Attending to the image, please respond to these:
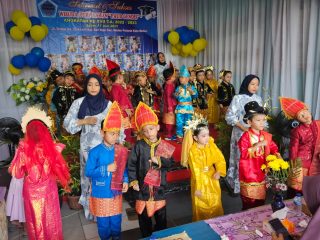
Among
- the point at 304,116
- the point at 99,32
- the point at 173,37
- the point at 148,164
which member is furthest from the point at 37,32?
the point at 304,116

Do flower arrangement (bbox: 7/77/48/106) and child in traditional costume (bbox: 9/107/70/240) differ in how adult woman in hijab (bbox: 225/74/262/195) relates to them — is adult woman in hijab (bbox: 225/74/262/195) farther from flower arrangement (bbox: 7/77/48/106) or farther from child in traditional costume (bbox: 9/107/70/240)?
flower arrangement (bbox: 7/77/48/106)

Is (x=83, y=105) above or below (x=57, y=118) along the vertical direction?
above

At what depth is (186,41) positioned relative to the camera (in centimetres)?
Answer: 769

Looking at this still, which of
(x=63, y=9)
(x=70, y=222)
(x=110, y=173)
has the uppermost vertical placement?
(x=63, y=9)

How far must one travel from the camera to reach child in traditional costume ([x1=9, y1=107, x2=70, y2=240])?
2.31m

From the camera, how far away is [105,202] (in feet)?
8.05

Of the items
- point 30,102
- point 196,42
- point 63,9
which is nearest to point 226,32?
point 196,42

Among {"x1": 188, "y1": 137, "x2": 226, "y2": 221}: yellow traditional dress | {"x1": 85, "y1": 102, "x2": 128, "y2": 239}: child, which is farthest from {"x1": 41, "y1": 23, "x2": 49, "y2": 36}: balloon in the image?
{"x1": 188, "y1": 137, "x2": 226, "y2": 221}: yellow traditional dress

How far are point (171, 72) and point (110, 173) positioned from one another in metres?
3.05

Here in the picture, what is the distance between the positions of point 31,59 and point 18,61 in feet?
0.95

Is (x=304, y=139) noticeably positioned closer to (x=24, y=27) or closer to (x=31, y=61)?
(x=31, y=61)

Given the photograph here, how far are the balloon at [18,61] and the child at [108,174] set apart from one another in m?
4.86

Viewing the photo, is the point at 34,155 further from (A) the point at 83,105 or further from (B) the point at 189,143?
(B) the point at 189,143

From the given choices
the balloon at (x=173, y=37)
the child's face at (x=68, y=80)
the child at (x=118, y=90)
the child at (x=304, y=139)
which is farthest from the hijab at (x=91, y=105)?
the balloon at (x=173, y=37)
